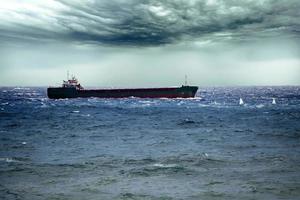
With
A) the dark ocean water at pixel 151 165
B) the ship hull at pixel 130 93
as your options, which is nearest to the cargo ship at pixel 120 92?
the ship hull at pixel 130 93

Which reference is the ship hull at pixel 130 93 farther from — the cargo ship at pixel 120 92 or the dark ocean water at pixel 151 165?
the dark ocean water at pixel 151 165

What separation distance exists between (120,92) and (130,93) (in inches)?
126

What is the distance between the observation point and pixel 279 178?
18.4 metres

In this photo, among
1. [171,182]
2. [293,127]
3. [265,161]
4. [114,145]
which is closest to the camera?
[171,182]

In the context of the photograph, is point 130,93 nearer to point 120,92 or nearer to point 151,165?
point 120,92

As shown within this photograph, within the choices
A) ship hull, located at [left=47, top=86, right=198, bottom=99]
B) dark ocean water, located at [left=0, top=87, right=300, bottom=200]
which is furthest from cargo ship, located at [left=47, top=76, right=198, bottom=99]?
dark ocean water, located at [left=0, top=87, right=300, bottom=200]

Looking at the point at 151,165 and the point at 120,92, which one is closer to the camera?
the point at 151,165

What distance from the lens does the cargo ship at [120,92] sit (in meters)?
108

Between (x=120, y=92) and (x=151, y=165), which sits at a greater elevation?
(x=120, y=92)

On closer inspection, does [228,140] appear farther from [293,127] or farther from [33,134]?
[33,134]

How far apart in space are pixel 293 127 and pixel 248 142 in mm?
14668

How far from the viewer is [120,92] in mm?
113312

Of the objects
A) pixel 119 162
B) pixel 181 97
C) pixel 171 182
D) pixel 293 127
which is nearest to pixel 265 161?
pixel 171 182

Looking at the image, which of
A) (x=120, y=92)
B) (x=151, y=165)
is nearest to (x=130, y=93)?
(x=120, y=92)
